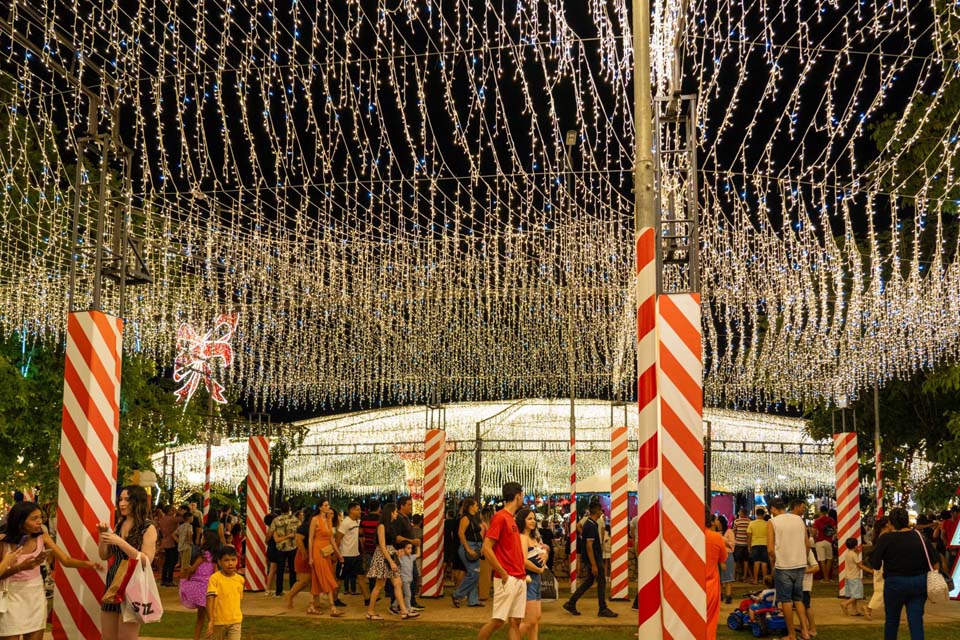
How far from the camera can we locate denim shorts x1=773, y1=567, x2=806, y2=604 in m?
10.1

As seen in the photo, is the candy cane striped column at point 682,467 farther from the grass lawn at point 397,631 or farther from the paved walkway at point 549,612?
the paved walkway at point 549,612

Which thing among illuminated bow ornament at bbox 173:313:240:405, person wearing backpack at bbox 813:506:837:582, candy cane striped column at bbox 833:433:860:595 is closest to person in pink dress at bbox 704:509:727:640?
candy cane striped column at bbox 833:433:860:595

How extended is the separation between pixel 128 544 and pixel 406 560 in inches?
254

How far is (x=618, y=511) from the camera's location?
14.4 meters

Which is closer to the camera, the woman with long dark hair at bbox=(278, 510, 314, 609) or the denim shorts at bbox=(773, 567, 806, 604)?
the denim shorts at bbox=(773, 567, 806, 604)

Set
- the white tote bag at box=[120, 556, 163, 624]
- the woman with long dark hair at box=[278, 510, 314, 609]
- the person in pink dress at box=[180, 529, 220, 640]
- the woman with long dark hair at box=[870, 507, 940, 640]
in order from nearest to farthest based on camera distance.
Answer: the white tote bag at box=[120, 556, 163, 624], the woman with long dark hair at box=[870, 507, 940, 640], the person in pink dress at box=[180, 529, 220, 640], the woman with long dark hair at box=[278, 510, 314, 609]

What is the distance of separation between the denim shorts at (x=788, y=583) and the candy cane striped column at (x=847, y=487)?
622 cm

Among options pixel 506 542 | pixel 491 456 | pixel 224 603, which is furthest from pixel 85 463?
pixel 491 456

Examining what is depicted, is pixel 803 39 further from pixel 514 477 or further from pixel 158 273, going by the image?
pixel 514 477

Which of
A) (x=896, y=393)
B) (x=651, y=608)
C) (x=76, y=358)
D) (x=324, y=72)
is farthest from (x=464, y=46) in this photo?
(x=896, y=393)

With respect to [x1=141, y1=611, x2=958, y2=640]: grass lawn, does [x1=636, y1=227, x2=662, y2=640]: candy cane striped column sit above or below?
above

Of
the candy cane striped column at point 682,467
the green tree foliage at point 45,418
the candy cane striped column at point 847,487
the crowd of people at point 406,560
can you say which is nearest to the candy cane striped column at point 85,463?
the crowd of people at point 406,560

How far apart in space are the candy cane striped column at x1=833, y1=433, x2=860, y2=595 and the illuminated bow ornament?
13.6 metres

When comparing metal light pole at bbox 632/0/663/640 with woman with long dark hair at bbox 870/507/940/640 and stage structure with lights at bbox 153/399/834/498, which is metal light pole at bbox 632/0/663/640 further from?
stage structure with lights at bbox 153/399/834/498
